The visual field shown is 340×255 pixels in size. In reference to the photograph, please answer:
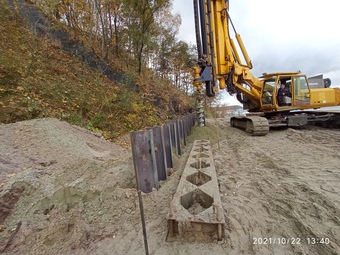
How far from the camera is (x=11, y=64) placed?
6.32m

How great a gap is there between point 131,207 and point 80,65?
32.0ft

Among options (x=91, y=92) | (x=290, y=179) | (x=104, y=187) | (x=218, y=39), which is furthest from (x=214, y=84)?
(x=104, y=187)

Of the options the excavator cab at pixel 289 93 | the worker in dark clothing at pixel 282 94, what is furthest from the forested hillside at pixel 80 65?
the worker in dark clothing at pixel 282 94

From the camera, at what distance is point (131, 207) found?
231 cm

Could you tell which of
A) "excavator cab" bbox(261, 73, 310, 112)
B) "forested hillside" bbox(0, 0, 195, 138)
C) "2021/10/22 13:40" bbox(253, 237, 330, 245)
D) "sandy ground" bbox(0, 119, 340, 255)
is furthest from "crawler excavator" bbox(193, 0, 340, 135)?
"2021/10/22 13:40" bbox(253, 237, 330, 245)

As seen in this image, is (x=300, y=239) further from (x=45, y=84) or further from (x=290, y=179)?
(x=45, y=84)

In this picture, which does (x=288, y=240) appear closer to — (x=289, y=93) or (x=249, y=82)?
(x=249, y=82)

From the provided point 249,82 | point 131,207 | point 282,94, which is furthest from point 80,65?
point 282,94

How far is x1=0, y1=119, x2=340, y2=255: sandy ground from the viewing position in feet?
5.79

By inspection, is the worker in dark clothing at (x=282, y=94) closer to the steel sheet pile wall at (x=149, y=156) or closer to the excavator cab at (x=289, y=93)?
the excavator cab at (x=289, y=93)

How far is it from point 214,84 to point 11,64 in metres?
7.40

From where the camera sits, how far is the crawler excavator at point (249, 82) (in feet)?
22.0

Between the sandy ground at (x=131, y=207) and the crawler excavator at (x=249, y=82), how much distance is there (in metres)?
4.18

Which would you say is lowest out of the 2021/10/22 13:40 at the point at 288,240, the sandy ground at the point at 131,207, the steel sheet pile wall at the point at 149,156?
the 2021/10/22 13:40 at the point at 288,240
